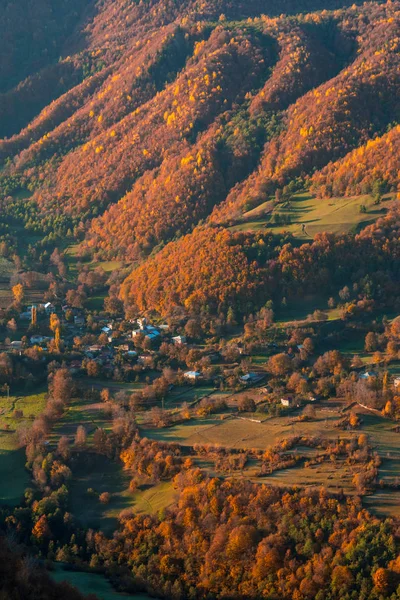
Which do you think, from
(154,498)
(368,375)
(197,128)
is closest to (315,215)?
(197,128)

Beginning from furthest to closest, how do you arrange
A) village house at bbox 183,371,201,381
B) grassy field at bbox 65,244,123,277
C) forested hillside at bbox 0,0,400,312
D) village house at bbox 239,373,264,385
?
forested hillside at bbox 0,0,400,312 → grassy field at bbox 65,244,123,277 → village house at bbox 183,371,201,381 → village house at bbox 239,373,264,385

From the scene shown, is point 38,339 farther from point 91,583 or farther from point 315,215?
point 91,583

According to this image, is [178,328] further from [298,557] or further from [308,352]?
[298,557]

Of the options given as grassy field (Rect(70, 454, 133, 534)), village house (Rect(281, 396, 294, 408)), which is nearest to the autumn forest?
grassy field (Rect(70, 454, 133, 534))

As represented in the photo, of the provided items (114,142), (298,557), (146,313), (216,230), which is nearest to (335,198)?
(216,230)

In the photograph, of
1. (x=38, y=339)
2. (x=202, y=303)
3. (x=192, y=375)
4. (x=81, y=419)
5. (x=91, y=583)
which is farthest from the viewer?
(x=202, y=303)

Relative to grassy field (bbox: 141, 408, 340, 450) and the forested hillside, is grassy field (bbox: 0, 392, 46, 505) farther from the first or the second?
the forested hillside

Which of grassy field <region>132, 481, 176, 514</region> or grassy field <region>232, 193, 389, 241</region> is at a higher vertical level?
grassy field <region>232, 193, 389, 241</region>
